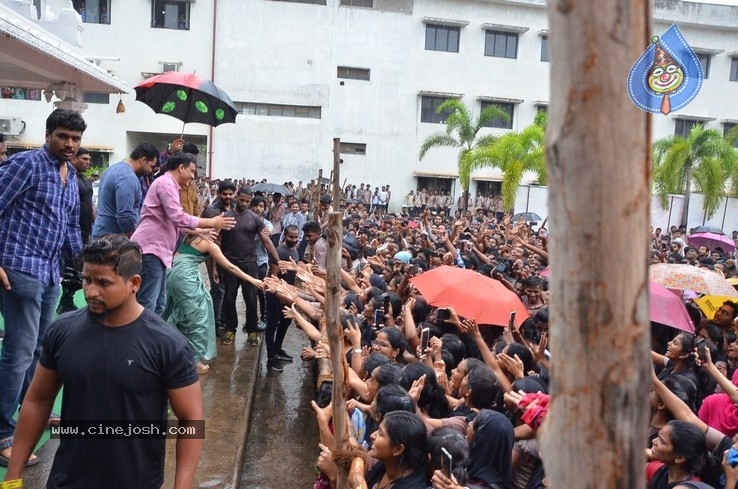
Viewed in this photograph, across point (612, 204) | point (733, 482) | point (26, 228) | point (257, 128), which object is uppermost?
point (257, 128)

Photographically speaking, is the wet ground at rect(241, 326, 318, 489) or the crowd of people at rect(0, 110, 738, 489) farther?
the wet ground at rect(241, 326, 318, 489)

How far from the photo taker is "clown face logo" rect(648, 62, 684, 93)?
148 centimetres

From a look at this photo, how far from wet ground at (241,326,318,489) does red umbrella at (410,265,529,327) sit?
1471 millimetres

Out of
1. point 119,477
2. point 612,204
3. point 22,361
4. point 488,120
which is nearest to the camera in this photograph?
point 612,204

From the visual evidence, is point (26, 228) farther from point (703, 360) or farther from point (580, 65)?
point (703, 360)

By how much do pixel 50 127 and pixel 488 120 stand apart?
68.7 ft

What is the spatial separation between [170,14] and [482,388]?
72.4ft

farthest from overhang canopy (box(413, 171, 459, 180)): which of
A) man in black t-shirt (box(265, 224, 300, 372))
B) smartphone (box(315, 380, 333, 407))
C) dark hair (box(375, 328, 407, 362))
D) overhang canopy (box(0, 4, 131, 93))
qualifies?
smartphone (box(315, 380, 333, 407))

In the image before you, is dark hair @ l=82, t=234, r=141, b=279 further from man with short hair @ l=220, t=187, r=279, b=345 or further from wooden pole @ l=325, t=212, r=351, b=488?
man with short hair @ l=220, t=187, r=279, b=345

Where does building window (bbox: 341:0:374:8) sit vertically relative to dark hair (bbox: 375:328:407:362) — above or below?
above

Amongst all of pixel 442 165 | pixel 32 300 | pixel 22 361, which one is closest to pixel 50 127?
pixel 32 300

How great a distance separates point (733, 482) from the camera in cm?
276

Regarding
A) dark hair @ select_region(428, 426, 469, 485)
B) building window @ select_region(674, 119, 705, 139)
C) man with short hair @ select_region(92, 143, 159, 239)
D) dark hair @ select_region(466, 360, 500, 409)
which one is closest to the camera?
dark hair @ select_region(428, 426, 469, 485)

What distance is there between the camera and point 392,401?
329cm
